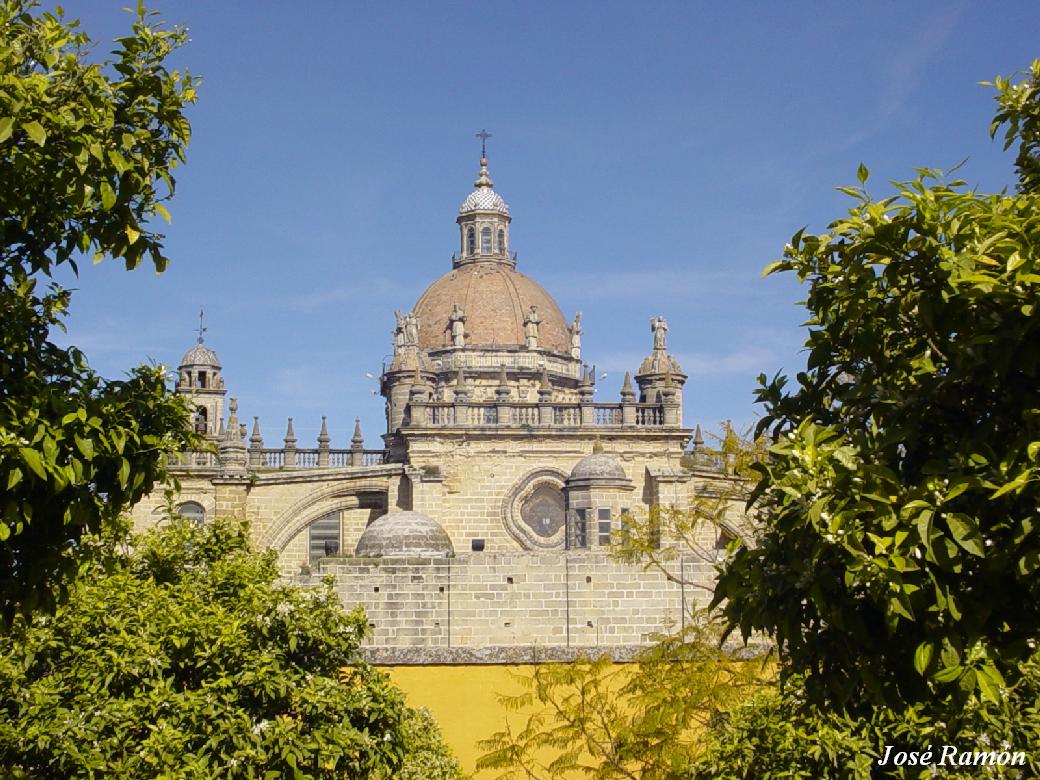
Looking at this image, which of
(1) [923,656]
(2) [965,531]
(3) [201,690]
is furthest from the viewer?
(3) [201,690]

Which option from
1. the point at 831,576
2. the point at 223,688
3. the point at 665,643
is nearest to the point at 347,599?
the point at 665,643

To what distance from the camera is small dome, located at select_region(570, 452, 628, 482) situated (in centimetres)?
3164

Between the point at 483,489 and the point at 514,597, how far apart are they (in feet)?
44.3

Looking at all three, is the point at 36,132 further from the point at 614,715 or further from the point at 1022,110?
the point at 614,715

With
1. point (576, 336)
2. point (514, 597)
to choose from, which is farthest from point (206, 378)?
point (514, 597)

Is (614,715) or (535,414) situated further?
(535,414)

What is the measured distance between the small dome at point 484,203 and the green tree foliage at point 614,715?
39.3 m

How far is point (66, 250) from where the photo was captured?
24.4 ft

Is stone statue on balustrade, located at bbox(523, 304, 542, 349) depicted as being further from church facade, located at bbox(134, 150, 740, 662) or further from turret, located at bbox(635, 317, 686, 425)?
turret, located at bbox(635, 317, 686, 425)

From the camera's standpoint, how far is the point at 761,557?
6.56 metres

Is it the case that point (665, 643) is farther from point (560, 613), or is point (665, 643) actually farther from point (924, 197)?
point (924, 197)

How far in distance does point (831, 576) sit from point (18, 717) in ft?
25.1

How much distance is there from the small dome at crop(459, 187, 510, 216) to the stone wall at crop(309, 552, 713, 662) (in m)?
33.4

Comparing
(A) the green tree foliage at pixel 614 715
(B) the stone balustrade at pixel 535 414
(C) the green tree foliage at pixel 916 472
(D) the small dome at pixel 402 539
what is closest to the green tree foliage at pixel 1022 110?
(C) the green tree foliage at pixel 916 472
